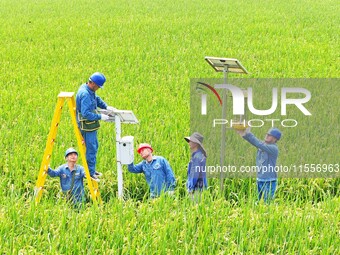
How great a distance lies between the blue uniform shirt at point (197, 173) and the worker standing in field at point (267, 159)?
388mm

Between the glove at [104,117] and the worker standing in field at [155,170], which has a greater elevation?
the glove at [104,117]

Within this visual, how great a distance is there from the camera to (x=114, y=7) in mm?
20531

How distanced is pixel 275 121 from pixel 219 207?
2806mm

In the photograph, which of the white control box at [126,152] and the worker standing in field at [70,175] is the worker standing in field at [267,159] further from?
the worker standing in field at [70,175]

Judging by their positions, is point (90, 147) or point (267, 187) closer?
point (267, 187)

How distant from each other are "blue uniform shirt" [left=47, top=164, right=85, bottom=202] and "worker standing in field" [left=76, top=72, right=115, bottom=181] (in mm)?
111

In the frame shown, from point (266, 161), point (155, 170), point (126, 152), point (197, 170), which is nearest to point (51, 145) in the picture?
point (126, 152)

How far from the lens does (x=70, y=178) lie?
4.66 metres

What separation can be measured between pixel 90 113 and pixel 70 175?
Answer: 0.55m

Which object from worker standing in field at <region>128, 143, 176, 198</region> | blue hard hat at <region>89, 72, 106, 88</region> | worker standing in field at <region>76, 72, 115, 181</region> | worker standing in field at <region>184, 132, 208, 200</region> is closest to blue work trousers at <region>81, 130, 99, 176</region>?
worker standing in field at <region>76, 72, 115, 181</region>

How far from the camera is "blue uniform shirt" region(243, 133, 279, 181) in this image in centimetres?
452

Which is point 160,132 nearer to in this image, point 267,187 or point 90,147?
point 90,147

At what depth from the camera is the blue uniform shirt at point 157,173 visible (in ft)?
15.2

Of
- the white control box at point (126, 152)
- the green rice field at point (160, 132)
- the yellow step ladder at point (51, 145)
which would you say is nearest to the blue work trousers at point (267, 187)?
the green rice field at point (160, 132)
